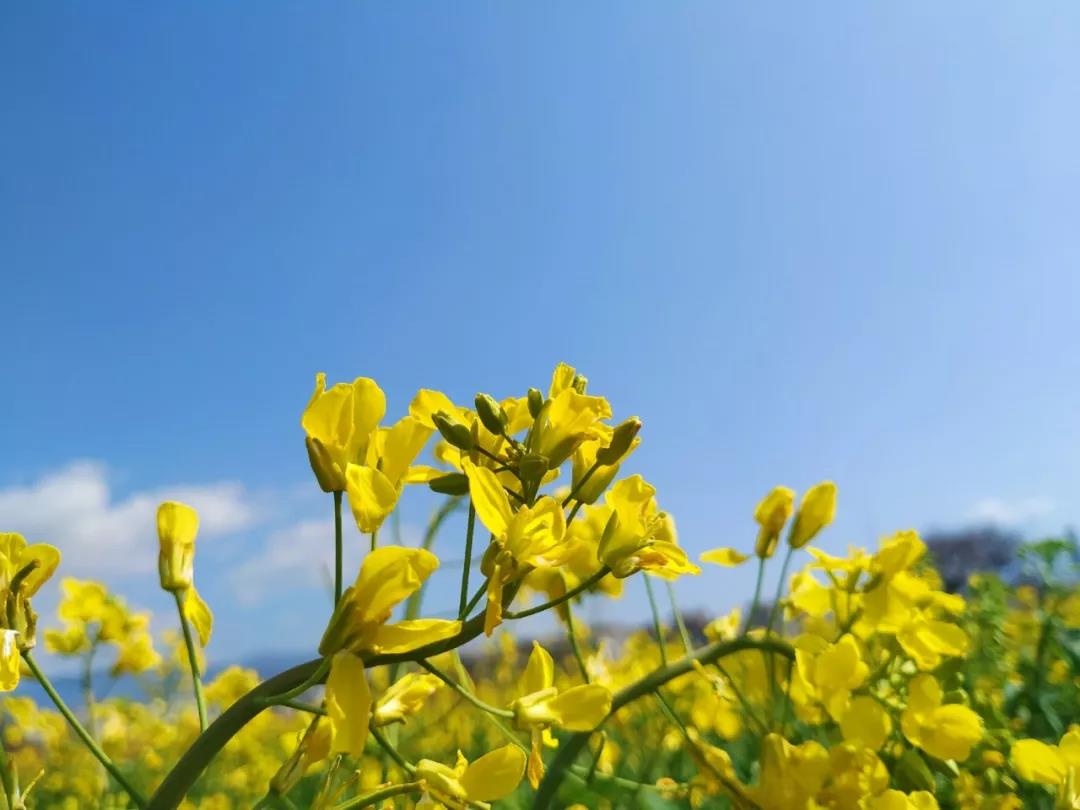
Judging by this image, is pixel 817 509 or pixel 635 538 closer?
pixel 635 538

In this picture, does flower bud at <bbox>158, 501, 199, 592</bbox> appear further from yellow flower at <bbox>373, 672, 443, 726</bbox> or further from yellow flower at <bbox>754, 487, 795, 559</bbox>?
yellow flower at <bbox>754, 487, 795, 559</bbox>

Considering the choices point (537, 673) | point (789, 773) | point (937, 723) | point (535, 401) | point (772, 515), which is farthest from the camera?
point (772, 515)

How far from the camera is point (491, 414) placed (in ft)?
3.28

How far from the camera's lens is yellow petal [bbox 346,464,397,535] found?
90 cm

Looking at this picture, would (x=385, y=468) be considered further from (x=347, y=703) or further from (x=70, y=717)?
(x=70, y=717)

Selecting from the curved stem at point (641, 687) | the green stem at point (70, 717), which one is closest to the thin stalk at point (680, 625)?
the curved stem at point (641, 687)

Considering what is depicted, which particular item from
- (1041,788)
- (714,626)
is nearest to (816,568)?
(714,626)

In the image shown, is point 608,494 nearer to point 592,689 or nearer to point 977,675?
point 592,689

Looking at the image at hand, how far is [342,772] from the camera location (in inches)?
46.0

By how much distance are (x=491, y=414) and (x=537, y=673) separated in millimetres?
351

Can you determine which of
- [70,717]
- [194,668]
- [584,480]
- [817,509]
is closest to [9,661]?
[70,717]

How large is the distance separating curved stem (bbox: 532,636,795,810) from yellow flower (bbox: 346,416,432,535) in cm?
68

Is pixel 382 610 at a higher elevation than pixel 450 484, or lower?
lower

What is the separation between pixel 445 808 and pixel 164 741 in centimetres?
370
